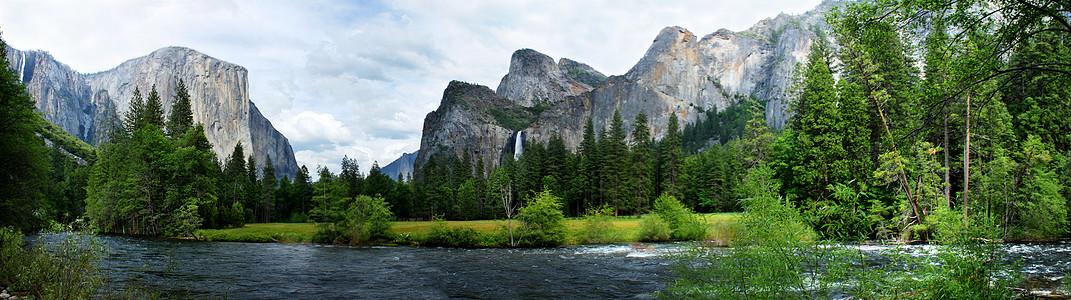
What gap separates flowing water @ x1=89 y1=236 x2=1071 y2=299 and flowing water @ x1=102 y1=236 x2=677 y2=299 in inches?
1.4

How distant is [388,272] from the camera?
21.0 m

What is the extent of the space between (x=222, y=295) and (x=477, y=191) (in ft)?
→ 203

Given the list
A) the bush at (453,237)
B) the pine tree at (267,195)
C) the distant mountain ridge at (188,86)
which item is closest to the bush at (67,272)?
the bush at (453,237)

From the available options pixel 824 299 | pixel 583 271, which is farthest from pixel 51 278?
pixel 583 271

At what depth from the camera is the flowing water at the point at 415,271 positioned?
1577cm

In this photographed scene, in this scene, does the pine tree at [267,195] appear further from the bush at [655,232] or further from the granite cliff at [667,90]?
the granite cliff at [667,90]

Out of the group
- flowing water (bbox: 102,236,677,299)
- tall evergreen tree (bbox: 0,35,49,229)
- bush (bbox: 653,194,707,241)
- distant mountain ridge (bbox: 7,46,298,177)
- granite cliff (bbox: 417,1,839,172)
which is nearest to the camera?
flowing water (bbox: 102,236,677,299)

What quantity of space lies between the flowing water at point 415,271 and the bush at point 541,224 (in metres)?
3.10

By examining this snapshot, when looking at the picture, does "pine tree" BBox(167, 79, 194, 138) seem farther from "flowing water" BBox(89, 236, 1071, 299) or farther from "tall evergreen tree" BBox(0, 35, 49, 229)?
"tall evergreen tree" BBox(0, 35, 49, 229)

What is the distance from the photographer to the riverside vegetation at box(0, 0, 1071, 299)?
23.1 feet

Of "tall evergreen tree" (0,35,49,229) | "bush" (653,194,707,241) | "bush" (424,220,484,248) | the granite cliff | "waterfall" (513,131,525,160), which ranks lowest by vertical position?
"bush" (424,220,484,248)

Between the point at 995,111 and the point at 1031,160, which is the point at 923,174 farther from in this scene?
the point at 1031,160

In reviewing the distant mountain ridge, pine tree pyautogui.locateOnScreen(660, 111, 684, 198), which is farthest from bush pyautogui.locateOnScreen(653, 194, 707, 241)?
the distant mountain ridge

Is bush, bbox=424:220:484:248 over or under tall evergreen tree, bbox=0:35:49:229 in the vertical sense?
under
